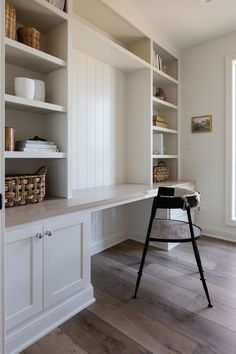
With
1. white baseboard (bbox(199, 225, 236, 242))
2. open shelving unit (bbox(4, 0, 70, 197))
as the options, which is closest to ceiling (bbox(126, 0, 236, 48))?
open shelving unit (bbox(4, 0, 70, 197))

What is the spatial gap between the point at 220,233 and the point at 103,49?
8.67 ft

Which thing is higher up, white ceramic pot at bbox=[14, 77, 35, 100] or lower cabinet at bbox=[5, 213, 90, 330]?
white ceramic pot at bbox=[14, 77, 35, 100]

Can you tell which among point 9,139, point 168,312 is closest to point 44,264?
point 9,139

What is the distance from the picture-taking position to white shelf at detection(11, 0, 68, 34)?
5.10 feet

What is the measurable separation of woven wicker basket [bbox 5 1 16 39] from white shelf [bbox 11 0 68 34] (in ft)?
0.29

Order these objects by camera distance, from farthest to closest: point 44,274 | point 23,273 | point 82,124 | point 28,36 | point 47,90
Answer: point 82,124 → point 47,90 → point 28,36 → point 44,274 → point 23,273

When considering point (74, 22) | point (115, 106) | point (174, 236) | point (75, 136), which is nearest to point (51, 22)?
point (74, 22)

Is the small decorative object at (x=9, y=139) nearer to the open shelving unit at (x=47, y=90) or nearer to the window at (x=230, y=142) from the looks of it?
the open shelving unit at (x=47, y=90)

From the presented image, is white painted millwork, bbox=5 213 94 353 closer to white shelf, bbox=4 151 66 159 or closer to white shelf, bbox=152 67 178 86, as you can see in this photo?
white shelf, bbox=4 151 66 159

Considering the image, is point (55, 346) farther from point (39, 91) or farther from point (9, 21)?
point (9, 21)

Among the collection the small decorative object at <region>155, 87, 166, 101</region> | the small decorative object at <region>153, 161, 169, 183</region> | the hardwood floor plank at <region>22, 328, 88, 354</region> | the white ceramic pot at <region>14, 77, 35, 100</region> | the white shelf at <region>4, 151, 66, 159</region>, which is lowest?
the hardwood floor plank at <region>22, 328, 88, 354</region>

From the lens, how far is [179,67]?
329 cm

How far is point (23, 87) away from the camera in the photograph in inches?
60.8

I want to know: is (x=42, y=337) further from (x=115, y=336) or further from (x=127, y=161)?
(x=127, y=161)
